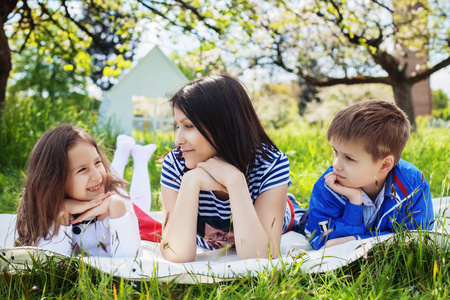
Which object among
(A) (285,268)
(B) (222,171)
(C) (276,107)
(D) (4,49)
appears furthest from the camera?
(C) (276,107)

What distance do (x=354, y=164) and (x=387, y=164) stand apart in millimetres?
204

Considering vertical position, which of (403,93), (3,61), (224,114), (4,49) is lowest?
(224,114)

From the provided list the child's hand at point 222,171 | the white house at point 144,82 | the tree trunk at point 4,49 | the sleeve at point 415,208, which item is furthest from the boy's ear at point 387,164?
the white house at point 144,82

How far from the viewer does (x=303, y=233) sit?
2.94 metres

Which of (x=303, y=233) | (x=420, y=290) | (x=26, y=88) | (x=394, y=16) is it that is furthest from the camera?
(x=26, y=88)

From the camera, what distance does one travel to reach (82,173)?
228cm

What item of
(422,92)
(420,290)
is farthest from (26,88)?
(422,92)

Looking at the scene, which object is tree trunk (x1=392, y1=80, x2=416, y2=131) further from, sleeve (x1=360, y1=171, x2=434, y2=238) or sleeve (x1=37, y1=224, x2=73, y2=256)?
sleeve (x1=37, y1=224, x2=73, y2=256)

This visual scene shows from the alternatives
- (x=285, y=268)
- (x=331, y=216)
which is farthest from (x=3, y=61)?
(x=285, y=268)

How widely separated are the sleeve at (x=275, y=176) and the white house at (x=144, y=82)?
5.49 meters

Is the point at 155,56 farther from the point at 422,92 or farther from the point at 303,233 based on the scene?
the point at 422,92

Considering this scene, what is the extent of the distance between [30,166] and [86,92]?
1812 centimetres

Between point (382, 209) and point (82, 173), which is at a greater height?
point (82, 173)

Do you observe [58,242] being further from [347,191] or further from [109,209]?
[347,191]
